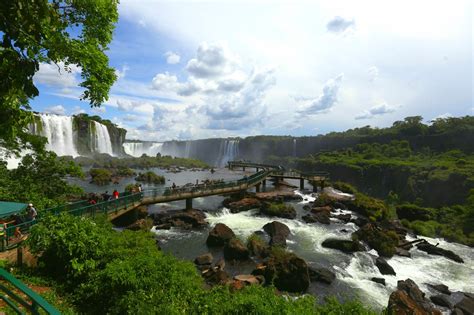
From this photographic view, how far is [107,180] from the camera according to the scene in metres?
50.5

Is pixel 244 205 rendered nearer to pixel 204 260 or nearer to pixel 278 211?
pixel 278 211

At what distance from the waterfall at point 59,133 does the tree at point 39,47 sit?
204ft

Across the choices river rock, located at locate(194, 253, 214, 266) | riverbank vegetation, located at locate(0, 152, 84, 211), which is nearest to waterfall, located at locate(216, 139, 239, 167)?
river rock, located at locate(194, 253, 214, 266)

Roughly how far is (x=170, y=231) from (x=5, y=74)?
72.2ft

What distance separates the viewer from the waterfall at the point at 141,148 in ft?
349

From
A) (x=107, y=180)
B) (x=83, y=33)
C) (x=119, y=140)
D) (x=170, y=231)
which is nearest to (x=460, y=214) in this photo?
(x=170, y=231)

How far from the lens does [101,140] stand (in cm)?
8431

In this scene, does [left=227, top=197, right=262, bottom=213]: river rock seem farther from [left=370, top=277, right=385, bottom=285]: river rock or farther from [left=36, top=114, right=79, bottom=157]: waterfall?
[left=36, top=114, right=79, bottom=157]: waterfall

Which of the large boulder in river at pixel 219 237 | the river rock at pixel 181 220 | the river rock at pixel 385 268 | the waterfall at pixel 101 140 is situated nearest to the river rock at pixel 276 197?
the river rock at pixel 181 220

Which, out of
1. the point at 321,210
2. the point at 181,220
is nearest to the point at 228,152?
the point at 321,210

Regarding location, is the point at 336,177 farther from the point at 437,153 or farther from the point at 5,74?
the point at 5,74

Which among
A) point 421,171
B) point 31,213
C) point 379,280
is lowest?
point 379,280

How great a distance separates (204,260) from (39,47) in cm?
1490

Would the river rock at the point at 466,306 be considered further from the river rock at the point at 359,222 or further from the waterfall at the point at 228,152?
the waterfall at the point at 228,152
